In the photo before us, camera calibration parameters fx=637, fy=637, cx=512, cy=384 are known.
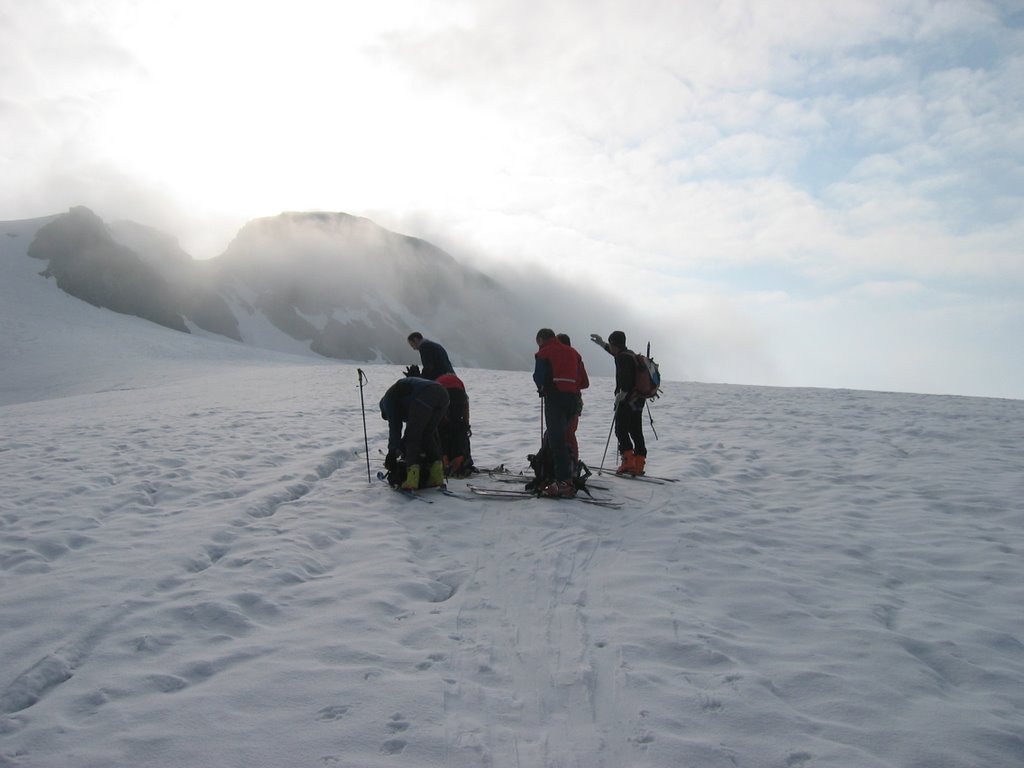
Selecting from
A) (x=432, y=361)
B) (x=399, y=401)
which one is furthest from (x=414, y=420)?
(x=432, y=361)

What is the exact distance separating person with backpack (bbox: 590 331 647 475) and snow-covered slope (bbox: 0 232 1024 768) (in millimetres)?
832

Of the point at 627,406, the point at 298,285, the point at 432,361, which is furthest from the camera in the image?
the point at 298,285

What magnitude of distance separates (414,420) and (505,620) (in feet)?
14.2

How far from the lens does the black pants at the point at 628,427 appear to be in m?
10.6

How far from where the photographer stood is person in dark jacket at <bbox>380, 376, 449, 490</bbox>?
9180 mm

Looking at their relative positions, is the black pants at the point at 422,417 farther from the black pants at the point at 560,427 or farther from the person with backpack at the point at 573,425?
the person with backpack at the point at 573,425

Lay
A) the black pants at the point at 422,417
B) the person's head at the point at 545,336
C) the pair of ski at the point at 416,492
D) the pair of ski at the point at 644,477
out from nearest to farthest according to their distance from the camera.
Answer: the pair of ski at the point at 416,492, the black pants at the point at 422,417, the person's head at the point at 545,336, the pair of ski at the point at 644,477

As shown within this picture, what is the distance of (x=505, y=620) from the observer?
527cm

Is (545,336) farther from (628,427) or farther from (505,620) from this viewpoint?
(505,620)

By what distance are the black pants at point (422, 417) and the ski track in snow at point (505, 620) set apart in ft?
2.59

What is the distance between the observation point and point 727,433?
15.3 m

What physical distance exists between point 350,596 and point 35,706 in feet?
7.48

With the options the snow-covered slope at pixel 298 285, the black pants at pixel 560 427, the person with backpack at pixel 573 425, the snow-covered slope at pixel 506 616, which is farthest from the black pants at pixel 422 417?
the snow-covered slope at pixel 298 285

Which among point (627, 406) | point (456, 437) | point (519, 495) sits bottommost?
point (519, 495)
